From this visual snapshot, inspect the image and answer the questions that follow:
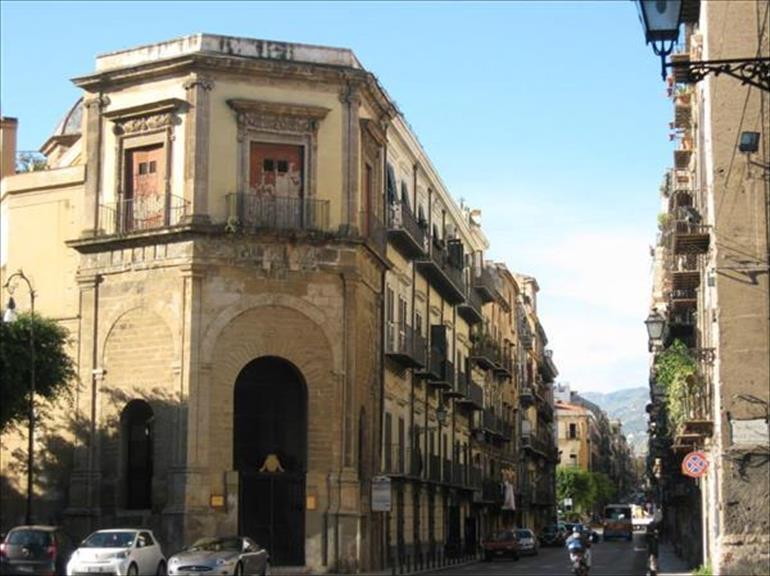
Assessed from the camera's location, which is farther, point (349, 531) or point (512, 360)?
point (512, 360)

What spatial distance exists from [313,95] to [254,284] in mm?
6099

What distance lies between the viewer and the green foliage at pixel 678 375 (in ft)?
112

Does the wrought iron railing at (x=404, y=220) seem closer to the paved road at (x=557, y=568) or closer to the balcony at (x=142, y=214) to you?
the balcony at (x=142, y=214)

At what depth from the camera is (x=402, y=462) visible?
47031 mm

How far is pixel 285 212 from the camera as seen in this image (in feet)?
129

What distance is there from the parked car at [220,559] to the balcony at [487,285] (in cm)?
3339

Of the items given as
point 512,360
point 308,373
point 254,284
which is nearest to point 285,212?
point 254,284

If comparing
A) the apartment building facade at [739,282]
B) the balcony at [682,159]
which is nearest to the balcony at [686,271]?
the balcony at [682,159]

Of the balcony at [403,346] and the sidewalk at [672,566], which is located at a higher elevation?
the balcony at [403,346]

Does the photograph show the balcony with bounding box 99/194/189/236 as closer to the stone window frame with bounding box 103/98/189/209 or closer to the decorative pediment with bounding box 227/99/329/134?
the stone window frame with bounding box 103/98/189/209

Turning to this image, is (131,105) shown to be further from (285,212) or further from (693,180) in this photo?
(693,180)

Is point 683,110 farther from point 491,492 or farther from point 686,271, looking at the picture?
point 491,492

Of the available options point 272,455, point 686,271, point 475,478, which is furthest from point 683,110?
point 475,478

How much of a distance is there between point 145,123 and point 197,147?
90.4 inches
